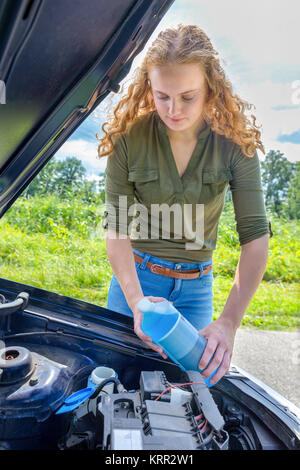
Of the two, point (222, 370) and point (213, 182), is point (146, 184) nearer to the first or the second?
point (213, 182)

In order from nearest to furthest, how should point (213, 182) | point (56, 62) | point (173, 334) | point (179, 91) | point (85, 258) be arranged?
point (56, 62), point (173, 334), point (179, 91), point (213, 182), point (85, 258)

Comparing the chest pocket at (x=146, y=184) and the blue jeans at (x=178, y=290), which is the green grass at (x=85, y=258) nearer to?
the blue jeans at (x=178, y=290)

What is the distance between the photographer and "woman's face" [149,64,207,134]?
1.27 m

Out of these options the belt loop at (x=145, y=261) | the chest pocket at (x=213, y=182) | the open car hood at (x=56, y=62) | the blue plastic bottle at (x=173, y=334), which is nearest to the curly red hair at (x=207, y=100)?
the chest pocket at (x=213, y=182)

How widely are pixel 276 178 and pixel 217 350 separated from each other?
5915mm

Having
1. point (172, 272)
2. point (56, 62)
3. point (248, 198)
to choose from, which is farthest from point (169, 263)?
point (56, 62)

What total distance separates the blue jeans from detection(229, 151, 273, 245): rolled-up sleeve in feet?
0.96

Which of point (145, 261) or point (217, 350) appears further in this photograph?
point (145, 261)

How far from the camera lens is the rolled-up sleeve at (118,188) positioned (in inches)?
59.8

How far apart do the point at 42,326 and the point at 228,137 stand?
110cm

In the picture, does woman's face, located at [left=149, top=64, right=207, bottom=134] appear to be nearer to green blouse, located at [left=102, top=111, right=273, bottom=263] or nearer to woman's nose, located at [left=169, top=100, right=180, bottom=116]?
woman's nose, located at [left=169, top=100, right=180, bottom=116]

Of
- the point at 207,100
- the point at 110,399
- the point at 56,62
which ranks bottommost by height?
the point at 110,399

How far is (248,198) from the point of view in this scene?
1.47 m

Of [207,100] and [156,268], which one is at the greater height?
[207,100]
